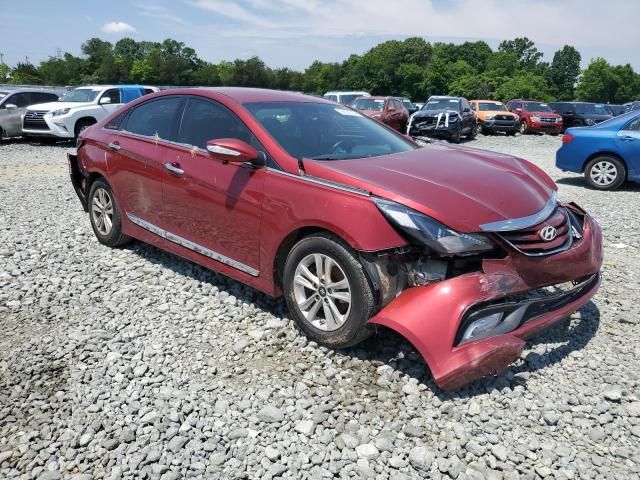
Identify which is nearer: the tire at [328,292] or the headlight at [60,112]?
the tire at [328,292]

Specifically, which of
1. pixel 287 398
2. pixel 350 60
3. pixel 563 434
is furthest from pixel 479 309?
pixel 350 60

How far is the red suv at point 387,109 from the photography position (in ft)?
56.9

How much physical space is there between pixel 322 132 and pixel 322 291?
1.36 metres

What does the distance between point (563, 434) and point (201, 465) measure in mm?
1844

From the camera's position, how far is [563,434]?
272cm

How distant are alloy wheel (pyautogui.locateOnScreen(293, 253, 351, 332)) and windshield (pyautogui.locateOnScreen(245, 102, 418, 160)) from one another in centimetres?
82

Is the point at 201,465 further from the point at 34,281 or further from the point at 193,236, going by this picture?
the point at 34,281

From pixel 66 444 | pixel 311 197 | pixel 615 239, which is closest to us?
pixel 66 444

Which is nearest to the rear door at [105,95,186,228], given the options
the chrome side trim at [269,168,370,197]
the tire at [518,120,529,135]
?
the chrome side trim at [269,168,370,197]

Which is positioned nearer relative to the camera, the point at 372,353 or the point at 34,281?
the point at 372,353

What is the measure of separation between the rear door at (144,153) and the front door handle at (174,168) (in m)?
0.05

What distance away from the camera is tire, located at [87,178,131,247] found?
5223mm

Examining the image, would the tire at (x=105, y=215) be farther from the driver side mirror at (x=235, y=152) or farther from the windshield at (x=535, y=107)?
the windshield at (x=535, y=107)

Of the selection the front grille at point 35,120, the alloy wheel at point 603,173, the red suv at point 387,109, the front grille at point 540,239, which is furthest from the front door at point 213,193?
the red suv at point 387,109
